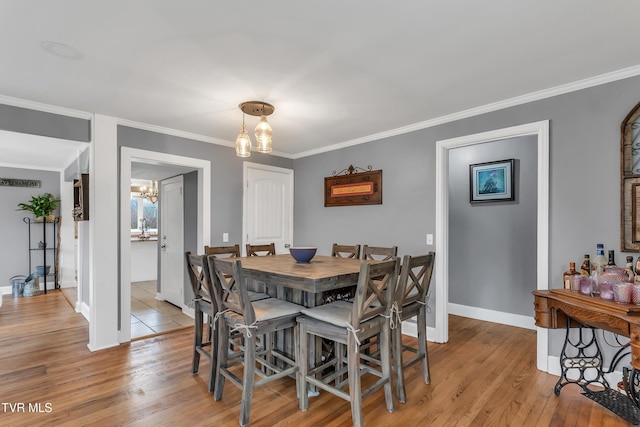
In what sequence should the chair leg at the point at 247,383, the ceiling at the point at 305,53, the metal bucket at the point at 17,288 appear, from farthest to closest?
the metal bucket at the point at 17,288 < the chair leg at the point at 247,383 < the ceiling at the point at 305,53

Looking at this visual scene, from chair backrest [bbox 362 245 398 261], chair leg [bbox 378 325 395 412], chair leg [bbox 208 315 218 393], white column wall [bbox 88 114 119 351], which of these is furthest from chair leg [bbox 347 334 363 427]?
white column wall [bbox 88 114 119 351]

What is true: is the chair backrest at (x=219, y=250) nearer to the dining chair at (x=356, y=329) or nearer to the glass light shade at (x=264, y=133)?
the glass light shade at (x=264, y=133)

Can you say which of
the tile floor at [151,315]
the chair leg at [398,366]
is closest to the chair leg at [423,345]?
the chair leg at [398,366]

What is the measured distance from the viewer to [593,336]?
7.80 feet

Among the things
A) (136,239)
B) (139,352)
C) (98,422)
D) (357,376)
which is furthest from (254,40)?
(136,239)

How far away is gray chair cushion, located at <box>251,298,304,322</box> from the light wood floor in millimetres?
605

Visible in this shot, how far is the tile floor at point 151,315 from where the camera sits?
3.76 metres

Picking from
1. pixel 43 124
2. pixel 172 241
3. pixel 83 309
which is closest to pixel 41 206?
pixel 83 309

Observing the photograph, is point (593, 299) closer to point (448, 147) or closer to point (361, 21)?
point (448, 147)

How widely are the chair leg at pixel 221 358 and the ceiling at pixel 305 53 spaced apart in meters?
1.79

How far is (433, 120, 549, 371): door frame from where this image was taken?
2650mm

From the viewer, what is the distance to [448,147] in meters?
3.33

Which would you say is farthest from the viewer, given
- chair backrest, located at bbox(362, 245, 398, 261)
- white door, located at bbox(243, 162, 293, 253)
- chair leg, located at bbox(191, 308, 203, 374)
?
white door, located at bbox(243, 162, 293, 253)

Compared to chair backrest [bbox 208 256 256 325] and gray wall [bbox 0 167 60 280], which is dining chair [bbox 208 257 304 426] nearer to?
chair backrest [bbox 208 256 256 325]
